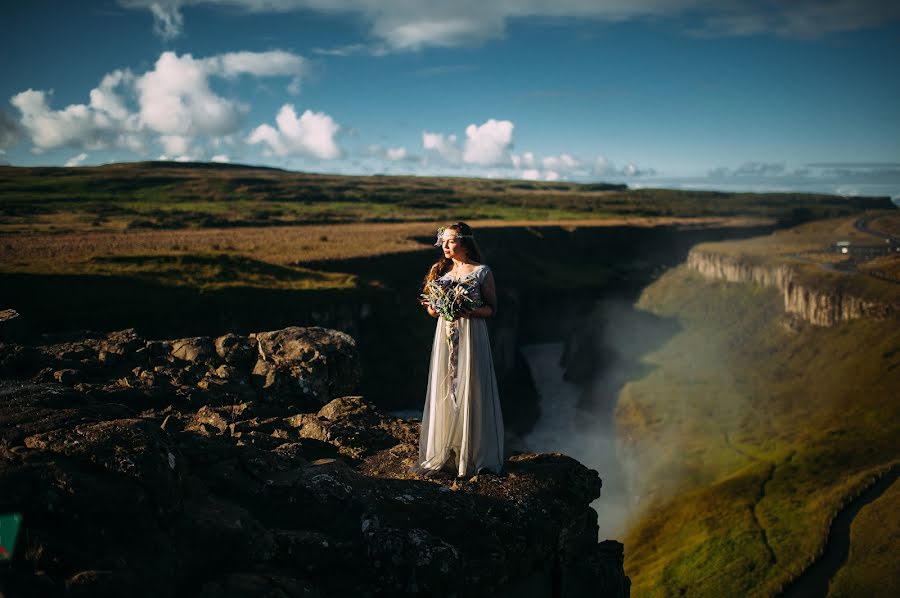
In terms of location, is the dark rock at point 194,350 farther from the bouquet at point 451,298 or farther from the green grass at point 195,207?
the green grass at point 195,207

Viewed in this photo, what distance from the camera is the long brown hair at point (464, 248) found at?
40.9ft

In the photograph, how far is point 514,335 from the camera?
9106 centimetres

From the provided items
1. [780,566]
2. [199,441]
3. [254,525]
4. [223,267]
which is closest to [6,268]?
[223,267]

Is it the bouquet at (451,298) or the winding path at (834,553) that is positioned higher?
the bouquet at (451,298)

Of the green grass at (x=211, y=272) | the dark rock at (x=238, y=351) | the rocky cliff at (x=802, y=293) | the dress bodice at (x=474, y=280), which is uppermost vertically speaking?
the dress bodice at (x=474, y=280)

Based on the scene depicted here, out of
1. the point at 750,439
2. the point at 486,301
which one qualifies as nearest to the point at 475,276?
the point at 486,301

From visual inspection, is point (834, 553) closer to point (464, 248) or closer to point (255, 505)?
point (464, 248)

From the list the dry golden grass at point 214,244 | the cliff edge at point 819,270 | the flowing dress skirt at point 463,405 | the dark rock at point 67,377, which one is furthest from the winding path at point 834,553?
the dry golden grass at point 214,244

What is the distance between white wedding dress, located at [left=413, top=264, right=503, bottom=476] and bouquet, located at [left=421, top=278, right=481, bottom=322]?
14 cm

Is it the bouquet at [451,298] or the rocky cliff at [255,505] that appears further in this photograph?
the bouquet at [451,298]

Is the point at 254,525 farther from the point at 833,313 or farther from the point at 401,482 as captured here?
the point at 833,313

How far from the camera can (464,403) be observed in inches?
485

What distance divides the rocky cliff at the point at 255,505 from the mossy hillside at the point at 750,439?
100 feet

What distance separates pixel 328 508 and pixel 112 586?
377cm
